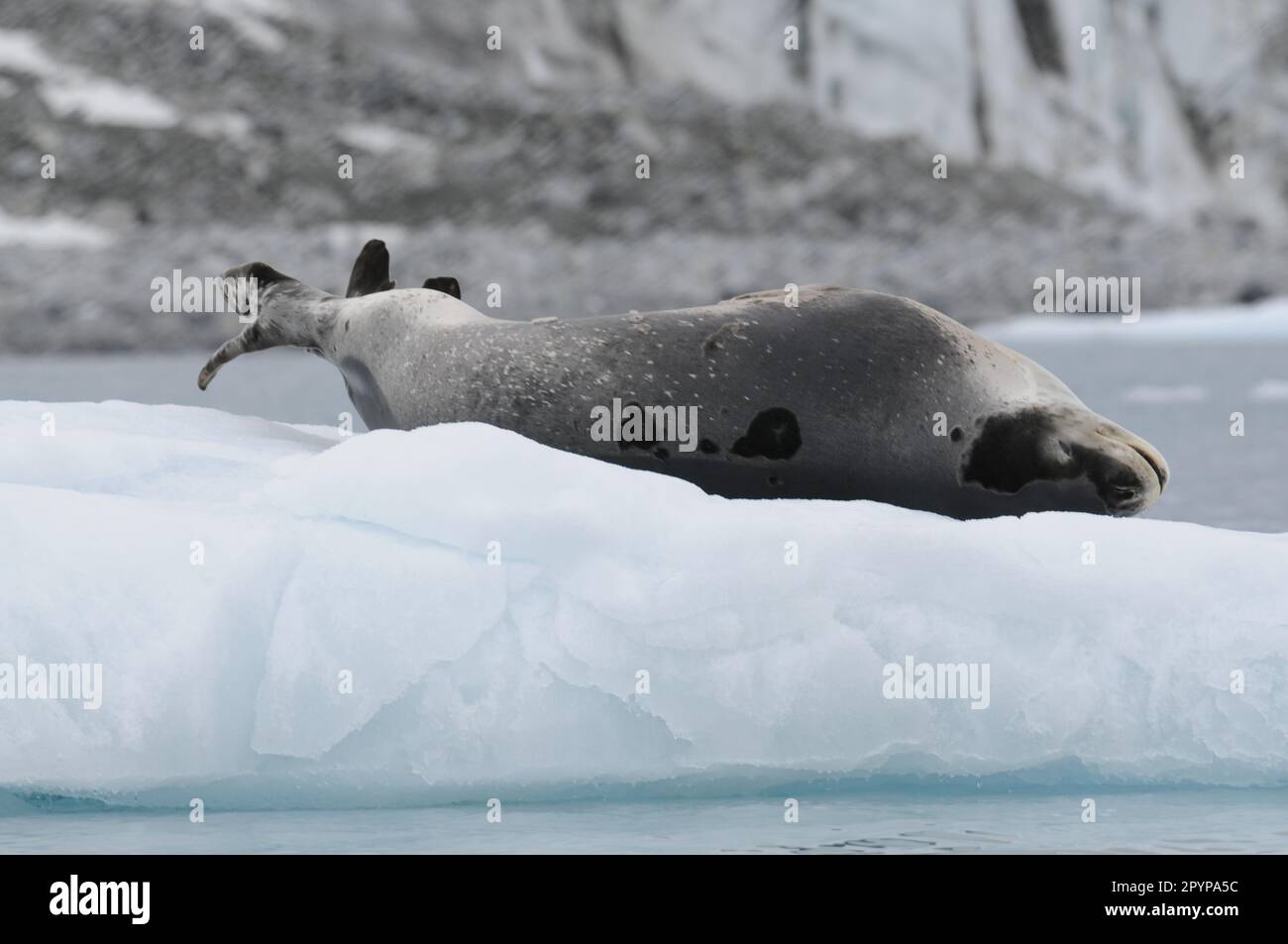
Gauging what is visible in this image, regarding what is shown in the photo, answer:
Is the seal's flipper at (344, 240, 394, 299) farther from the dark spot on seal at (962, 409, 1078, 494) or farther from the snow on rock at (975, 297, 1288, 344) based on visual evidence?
Result: the snow on rock at (975, 297, 1288, 344)

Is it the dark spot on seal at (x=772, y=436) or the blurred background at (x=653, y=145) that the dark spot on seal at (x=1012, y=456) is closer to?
the dark spot on seal at (x=772, y=436)

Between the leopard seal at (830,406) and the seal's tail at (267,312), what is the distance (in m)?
1.10

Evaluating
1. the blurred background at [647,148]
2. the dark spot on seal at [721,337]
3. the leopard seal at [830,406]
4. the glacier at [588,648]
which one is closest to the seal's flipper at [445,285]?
the leopard seal at [830,406]

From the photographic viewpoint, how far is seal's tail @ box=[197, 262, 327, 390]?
586 cm

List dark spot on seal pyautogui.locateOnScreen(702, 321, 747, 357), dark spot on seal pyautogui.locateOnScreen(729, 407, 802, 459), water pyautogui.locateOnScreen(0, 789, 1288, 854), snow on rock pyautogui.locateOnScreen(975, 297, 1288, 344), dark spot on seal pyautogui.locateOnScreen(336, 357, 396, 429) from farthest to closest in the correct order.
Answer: snow on rock pyautogui.locateOnScreen(975, 297, 1288, 344) < dark spot on seal pyautogui.locateOnScreen(336, 357, 396, 429) < dark spot on seal pyautogui.locateOnScreen(702, 321, 747, 357) < dark spot on seal pyautogui.locateOnScreen(729, 407, 802, 459) < water pyautogui.locateOnScreen(0, 789, 1288, 854)

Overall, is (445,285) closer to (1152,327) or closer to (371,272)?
(371,272)

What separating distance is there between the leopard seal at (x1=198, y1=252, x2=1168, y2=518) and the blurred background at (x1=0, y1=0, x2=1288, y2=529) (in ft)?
118

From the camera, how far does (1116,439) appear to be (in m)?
4.65

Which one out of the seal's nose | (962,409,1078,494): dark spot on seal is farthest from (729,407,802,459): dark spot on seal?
the seal's nose

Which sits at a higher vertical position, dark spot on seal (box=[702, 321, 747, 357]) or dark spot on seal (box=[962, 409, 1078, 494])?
dark spot on seal (box=[702, 321, 747, 357])

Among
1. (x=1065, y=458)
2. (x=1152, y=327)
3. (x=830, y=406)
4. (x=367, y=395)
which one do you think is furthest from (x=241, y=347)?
(x=1152, y=327)

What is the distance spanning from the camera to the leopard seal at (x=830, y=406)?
4.66m

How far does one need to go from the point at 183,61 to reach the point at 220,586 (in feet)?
159

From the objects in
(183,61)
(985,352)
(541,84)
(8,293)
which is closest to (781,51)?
(541,84)
